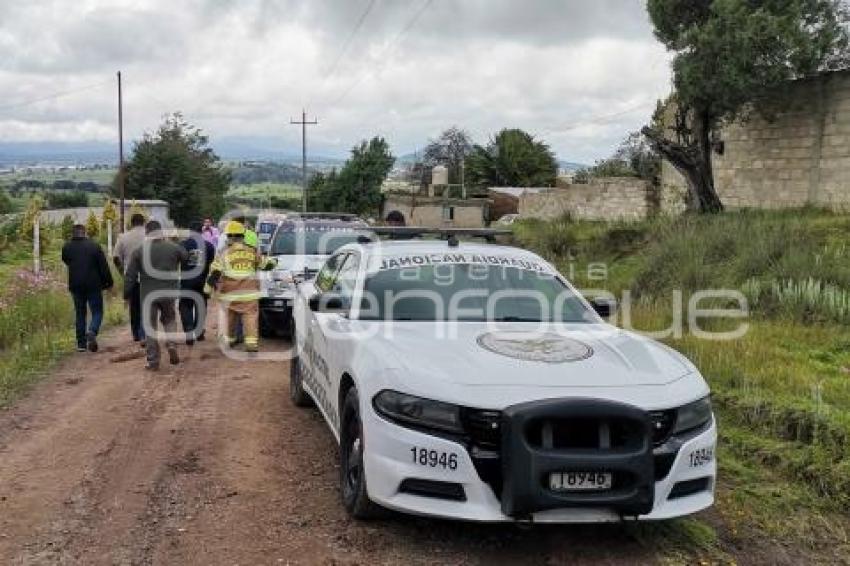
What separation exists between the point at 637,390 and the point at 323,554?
183cm

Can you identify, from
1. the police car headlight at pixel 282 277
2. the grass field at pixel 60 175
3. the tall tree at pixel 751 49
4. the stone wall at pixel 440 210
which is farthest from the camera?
the grass field at pixel 60 175

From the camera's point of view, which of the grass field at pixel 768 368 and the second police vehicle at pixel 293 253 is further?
the second police vehicle at pixel 293 253

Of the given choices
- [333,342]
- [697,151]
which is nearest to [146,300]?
[333,342]

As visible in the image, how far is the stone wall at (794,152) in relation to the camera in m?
17.7

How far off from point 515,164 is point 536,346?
213 ft

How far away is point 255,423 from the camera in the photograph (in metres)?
7.14

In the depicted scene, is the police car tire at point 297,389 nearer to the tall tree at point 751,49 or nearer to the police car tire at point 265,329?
the police car tire at point 265,329

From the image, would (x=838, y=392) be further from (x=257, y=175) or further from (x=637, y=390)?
(x=257, y=175)

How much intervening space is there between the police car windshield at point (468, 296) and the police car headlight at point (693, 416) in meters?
1.42

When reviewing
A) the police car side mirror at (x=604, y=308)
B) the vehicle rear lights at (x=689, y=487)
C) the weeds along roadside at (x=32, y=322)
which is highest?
the police car side mirror at (x=604, y=308)

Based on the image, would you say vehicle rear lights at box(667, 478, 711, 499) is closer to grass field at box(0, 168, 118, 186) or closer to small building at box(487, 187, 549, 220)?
small building at box(487, 187, 549, 220)

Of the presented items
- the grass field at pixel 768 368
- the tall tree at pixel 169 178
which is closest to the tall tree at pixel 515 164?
the tall tree at pixel 169 178

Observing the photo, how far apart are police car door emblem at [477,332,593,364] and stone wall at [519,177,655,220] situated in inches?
738

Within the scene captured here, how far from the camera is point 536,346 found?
491cm
